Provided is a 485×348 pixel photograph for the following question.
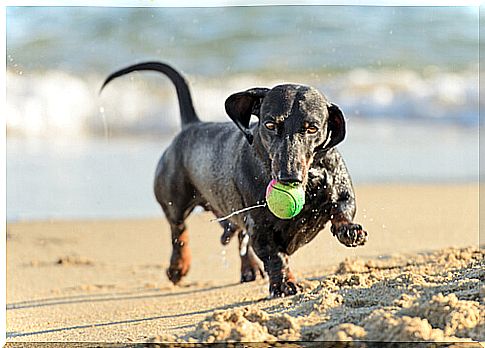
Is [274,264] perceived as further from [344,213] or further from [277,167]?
[277,167]

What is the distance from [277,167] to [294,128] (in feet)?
0.64

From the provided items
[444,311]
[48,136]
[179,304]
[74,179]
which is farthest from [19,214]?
[444,311]

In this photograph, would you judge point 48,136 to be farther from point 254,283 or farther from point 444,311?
point 444,311

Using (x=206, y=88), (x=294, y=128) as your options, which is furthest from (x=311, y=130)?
(x=206, y=88)

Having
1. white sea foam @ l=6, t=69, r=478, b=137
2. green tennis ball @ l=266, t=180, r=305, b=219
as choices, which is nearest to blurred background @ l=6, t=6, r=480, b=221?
white sea foam @ l=6, t=69, r=478, b=137

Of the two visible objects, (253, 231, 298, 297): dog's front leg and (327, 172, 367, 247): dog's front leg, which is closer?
(327, 172, 367, 247): dog's front leg

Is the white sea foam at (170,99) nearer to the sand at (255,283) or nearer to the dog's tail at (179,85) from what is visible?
the sand at (255,283)

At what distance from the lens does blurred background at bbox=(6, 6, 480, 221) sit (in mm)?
7949

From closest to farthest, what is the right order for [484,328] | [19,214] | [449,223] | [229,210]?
[484,328], [229,210], [449,223], [19,214]

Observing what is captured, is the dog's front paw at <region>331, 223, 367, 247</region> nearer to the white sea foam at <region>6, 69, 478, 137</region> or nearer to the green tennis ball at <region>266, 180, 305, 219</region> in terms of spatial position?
the green tennis ball at <region>266, 180, 305, 219</region>

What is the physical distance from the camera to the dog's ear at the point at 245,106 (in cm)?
386

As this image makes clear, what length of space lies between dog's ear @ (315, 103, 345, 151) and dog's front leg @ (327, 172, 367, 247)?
22cm

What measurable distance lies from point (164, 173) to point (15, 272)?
57.9 inches

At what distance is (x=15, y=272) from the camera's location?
5820mm
